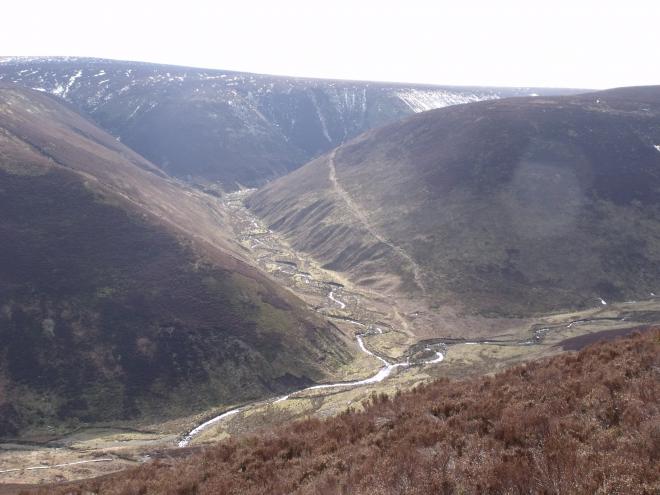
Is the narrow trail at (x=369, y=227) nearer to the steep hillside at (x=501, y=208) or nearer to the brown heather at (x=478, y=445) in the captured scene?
the steep hillside at (x=501, y=208)

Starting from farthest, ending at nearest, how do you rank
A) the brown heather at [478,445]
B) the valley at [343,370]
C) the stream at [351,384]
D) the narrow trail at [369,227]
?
the narrow trail at [369,227]
the stream at [351,384]
the valley at [343,370]
the brown heather at [478,445]

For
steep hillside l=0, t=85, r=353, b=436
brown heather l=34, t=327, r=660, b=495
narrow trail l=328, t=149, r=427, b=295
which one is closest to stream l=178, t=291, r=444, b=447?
steep hillside l=0, t=85, r=353, b=436

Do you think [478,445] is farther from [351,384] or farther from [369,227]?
[369,227]

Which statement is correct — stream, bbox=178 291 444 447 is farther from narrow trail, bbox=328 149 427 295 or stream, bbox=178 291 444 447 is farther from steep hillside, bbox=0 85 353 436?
narrow trail, bbox=328 149 427 295

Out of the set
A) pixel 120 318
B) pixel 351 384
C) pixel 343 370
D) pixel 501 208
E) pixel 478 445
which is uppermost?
pixel 478 445

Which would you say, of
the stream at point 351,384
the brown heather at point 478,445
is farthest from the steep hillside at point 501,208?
the brown heather at point 478,445

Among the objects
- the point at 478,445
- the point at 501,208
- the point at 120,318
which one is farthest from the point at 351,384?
the point at 501,208
